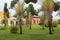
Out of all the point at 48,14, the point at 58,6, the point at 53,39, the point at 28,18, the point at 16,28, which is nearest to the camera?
the point at 53,39

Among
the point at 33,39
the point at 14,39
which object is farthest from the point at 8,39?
the point at 33,39

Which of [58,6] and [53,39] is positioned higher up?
[58,6]

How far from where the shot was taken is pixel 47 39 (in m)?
23.6

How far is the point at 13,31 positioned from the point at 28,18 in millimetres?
20233

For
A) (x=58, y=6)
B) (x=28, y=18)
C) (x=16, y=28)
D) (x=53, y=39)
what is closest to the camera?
(x=53, y=39)

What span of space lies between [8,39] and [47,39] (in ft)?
14.5

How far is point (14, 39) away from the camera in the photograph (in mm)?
23453

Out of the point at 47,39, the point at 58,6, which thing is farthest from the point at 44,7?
the point at 58,6

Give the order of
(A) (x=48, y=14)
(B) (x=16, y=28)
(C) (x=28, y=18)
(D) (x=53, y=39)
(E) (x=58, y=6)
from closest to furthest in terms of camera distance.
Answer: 1. (D) (x=53, y=39)
2. (A) (x=48, y=14)
3. (B) (x=16, y=28)
4. (E) (x=58, y=6)
5. (C) (x=28, y=18)

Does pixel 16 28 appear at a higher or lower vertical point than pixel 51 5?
lower

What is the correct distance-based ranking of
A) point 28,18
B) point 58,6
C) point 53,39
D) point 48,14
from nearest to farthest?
point 53,39, point 48,14, point 58,6, point 28,18

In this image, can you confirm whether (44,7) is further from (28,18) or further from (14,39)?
(28,18)

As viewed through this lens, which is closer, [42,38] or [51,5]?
[42,38]

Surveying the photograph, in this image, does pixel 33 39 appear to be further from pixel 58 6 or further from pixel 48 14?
pixel 58 6
